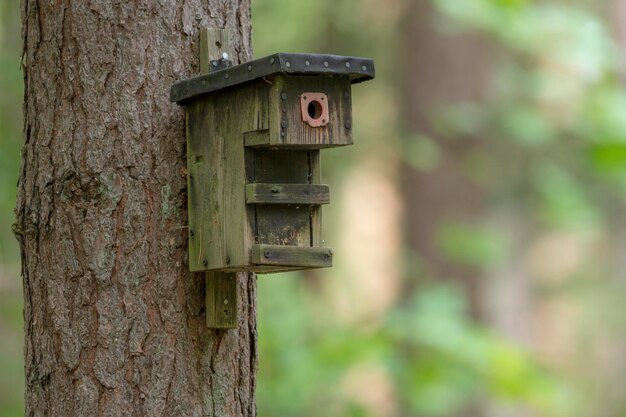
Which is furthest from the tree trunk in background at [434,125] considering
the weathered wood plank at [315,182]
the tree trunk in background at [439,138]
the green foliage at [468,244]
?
the weathered wood plank at [315,182]

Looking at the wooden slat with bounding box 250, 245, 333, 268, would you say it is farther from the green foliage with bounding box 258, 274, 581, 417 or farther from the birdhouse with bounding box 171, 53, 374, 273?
the green foliage with bounding box 258, 274, 581, 417

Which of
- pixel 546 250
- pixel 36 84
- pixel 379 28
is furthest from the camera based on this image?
pixel 546 250

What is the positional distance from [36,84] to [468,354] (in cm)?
439

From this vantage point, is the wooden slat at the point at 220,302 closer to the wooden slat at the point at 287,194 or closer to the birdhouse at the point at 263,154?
the birdhouse at the point at 263,154

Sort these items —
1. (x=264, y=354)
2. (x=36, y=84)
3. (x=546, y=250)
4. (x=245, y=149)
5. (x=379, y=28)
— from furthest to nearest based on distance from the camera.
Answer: (x=546, y=250) < (x=379, y=28) < (x=264, y=354) < (x=36, y=84) < (x=245, y=149)

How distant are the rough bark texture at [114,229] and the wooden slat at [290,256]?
0.99ft

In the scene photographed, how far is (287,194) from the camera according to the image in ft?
9.08

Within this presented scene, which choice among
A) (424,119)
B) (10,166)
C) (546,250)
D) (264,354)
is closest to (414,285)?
(424,119)

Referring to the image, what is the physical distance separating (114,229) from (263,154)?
0.45 m

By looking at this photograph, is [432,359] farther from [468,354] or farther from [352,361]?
[352,361]

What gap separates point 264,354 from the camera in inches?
251

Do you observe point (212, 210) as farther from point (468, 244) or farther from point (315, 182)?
point (468, 244)

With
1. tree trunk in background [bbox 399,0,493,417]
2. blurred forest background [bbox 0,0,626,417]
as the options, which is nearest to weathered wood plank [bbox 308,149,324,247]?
blurred forest background [bbox 0,0,626,417]

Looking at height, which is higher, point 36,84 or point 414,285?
point 36,84
